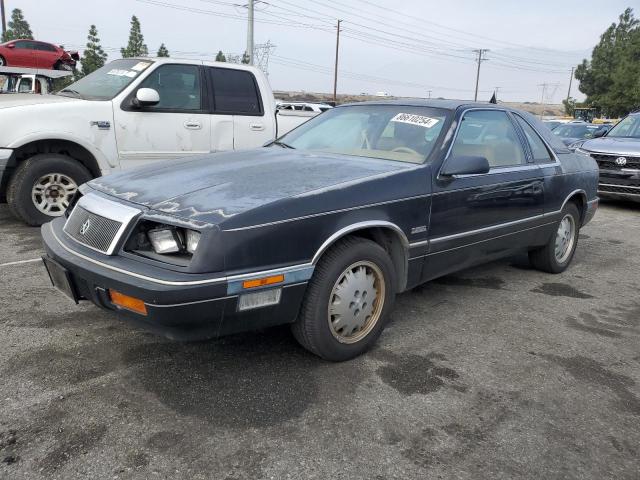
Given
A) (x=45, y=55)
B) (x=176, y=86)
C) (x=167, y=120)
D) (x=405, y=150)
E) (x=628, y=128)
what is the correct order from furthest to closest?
1. (x=45, y=55)
2. (x=628, y=128)
3. (x=176, y=86)
4. (x=167, y=120)
5. (x=405, y=150)

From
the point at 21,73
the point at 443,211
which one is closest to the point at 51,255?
the point at 443,211

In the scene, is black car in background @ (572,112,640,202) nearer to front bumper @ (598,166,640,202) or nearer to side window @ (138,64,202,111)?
front bumper @ (598,166,640,202)

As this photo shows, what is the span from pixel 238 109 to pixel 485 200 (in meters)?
3.75

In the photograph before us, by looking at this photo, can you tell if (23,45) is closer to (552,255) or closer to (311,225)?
(552,255)

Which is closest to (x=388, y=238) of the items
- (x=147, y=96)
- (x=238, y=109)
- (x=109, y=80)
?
(x=147, y=96)

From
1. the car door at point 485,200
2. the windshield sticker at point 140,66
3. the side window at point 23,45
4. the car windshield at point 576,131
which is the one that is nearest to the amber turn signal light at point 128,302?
the car door at point 485,200

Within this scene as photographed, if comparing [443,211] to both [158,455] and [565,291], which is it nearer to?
[565,291]

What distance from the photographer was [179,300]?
7.91 ft

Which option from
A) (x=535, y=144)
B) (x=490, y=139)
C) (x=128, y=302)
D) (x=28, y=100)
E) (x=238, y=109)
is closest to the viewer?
(x=128, y=302)

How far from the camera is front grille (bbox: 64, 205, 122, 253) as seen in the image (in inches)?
108

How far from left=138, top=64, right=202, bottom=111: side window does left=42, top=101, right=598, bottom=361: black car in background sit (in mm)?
2360

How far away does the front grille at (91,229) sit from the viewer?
9.01ft

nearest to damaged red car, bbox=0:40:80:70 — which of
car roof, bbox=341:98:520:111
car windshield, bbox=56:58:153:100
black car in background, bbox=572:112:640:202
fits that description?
car windshield, bbox=56:58:153:100

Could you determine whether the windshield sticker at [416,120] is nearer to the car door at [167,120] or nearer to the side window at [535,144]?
the side window at [535,144]
